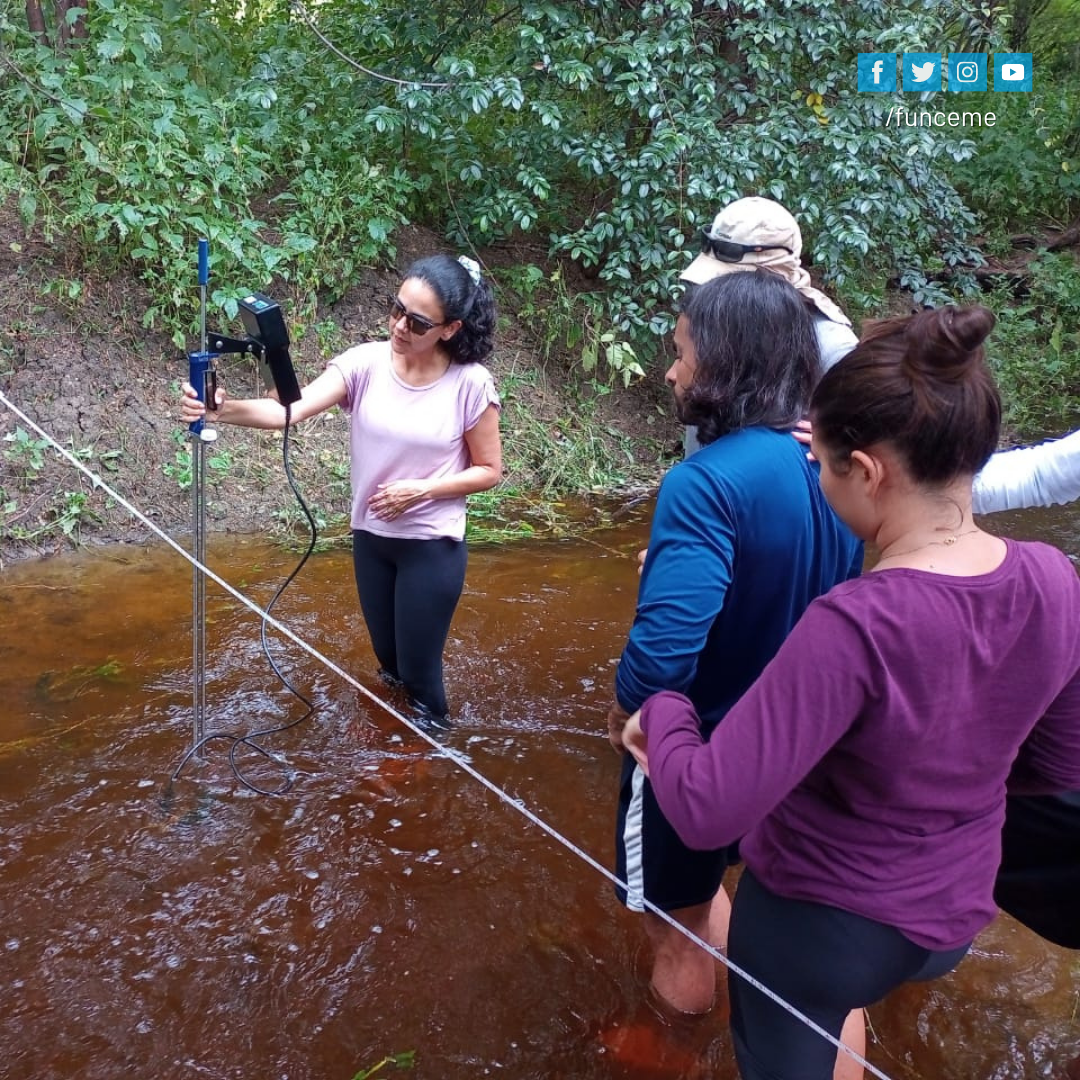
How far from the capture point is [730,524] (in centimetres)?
163

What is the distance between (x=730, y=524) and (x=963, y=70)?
737 cm

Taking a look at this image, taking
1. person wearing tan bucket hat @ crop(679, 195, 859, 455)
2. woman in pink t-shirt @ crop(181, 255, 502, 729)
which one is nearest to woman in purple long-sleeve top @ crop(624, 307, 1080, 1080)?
person wearing tan bucket hat @ crop(679, 195, 859, 455)

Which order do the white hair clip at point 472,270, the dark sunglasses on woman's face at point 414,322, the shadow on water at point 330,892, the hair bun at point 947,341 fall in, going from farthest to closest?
the white hair clip at point 472,270, the dark sunglasses on woman's face at point 414,322, the shadow on water at point 330,892, the hair bun at point 947,341

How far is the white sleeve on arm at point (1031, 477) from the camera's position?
7.04 ft

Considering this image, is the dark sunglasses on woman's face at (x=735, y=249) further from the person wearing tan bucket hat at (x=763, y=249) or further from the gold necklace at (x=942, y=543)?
the gold necklace at (x=942, y=543)

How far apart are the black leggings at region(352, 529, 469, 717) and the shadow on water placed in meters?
0.43

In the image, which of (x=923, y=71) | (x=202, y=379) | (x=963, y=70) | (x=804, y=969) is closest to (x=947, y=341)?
(x=804, y=969)

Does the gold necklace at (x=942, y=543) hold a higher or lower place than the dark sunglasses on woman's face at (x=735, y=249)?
lower

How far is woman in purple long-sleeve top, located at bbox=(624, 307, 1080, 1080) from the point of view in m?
1.18

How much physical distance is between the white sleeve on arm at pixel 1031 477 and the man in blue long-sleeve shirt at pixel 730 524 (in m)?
0.53

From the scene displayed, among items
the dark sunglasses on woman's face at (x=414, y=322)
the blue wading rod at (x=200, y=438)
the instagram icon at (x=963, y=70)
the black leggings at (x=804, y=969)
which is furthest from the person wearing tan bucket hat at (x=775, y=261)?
the instagram icon at (x=963, y=70)

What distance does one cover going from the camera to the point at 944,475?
1253 mm

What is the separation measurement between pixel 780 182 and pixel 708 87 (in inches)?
30.0

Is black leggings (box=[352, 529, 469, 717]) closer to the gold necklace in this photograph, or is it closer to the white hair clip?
the white hair clip
